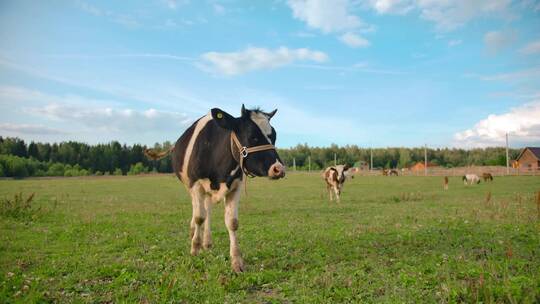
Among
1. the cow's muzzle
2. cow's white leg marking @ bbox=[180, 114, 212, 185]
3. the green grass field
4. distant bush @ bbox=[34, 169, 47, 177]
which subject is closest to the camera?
the green grass field

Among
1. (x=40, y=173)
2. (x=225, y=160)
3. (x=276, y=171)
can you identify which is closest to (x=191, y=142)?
(x=225, y=160)

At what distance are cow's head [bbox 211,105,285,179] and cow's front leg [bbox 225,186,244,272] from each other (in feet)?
3.15

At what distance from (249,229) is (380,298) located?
724 cm

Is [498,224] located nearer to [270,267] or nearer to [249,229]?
[249,229]

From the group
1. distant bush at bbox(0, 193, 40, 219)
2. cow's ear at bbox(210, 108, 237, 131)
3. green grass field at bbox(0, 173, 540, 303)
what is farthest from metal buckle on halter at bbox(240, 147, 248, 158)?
distant bush at bbox(0, 193, 40, 219)

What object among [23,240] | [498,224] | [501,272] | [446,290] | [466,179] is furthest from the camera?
[466,179]

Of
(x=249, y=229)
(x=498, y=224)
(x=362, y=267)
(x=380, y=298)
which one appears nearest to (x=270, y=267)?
(x=362, y=267)

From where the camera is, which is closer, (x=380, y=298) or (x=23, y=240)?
(x=380, y=298)

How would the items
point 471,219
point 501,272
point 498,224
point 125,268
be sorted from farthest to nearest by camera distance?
point 471,219, point 498,224, point 125,268, point 501,272

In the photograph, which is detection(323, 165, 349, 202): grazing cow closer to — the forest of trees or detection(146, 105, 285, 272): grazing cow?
detection(146, 105, 285, 272): grazing cow

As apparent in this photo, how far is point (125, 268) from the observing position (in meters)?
6.91

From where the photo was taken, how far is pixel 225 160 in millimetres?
7492

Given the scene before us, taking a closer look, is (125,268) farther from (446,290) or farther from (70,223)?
(70,223)

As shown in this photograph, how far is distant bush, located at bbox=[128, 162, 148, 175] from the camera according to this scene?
114 meters
